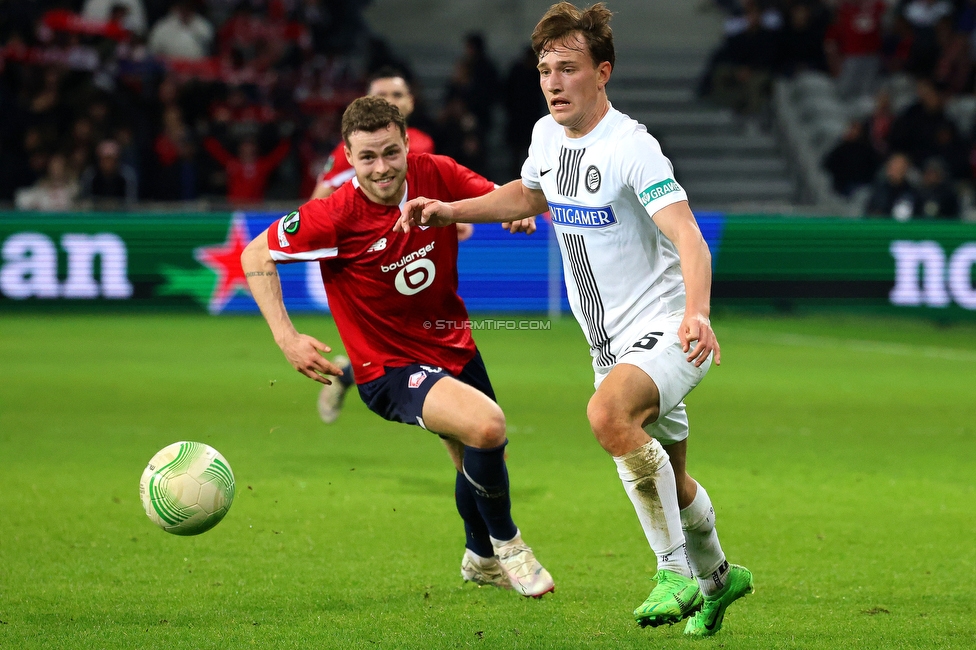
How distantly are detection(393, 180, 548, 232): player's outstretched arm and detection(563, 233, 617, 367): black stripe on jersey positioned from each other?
37 centimetres

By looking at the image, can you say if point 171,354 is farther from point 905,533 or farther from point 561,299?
point 905,533

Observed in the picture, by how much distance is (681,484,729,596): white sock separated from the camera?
4.76 metres

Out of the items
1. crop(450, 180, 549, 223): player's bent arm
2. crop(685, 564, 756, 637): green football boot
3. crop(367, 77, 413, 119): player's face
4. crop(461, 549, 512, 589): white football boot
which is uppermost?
crop(367, 77, 413, 119): player's face

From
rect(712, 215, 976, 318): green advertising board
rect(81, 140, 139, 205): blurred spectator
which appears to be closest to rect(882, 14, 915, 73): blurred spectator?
rect(712, 215, 976, 318): green advertising board

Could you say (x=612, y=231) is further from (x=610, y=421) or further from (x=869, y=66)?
(x=869, y=66)

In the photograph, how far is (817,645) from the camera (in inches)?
178

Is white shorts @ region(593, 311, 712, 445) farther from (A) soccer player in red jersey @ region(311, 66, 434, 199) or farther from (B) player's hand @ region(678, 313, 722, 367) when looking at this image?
(A) soccer player in red jersey @ region(311, 66, 434, 199)


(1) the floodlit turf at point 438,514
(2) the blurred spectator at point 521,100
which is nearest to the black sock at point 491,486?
(1) the floodlit turf at point 438,514

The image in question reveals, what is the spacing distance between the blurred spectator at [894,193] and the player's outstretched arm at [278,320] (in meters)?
13.4

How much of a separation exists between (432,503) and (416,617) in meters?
2.15

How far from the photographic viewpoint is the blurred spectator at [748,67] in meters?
22.0

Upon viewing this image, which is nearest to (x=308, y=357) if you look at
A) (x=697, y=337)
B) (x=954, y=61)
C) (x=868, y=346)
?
(x=697, y=337)

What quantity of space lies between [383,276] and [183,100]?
47.3 feet

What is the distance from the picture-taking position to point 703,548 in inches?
188
